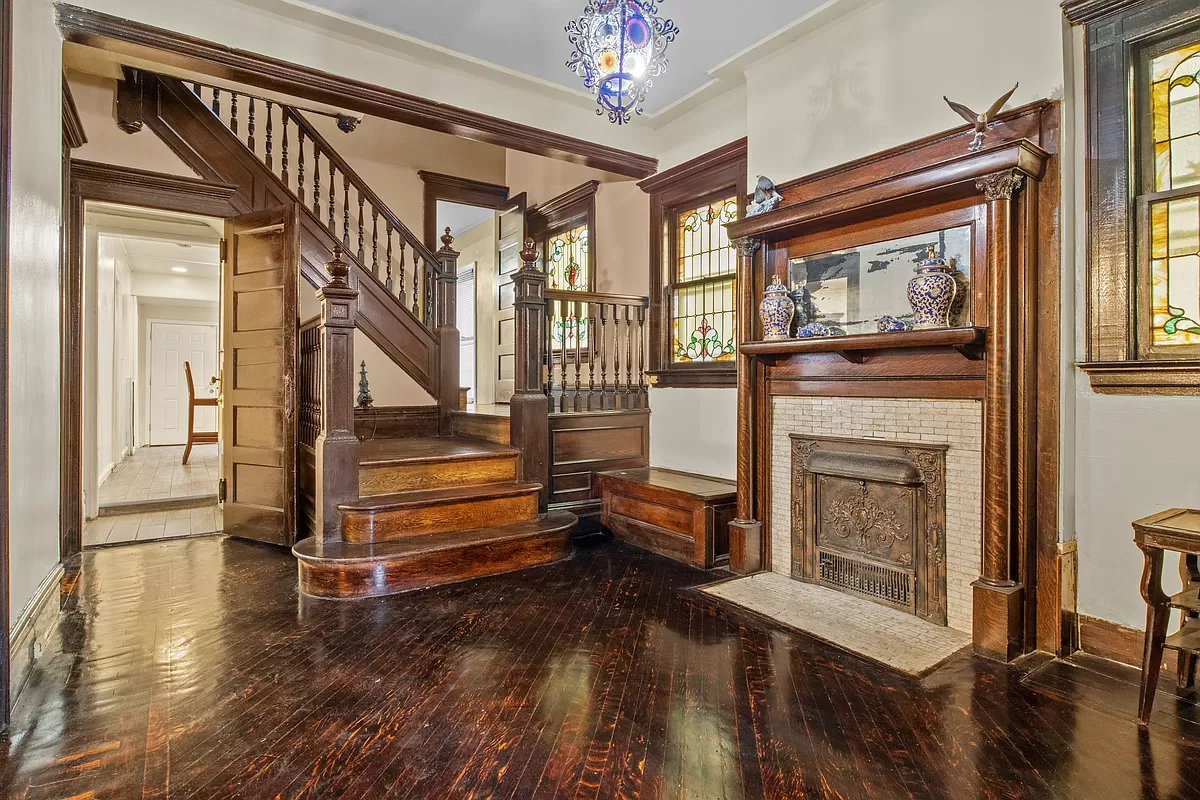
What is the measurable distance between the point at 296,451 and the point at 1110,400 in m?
4.70

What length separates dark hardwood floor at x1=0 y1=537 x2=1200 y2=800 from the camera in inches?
69.8

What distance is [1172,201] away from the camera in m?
2.39

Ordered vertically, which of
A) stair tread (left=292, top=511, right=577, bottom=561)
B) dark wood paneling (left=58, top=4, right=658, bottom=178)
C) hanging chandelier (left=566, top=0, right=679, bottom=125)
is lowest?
stair tread (left=292, top=511, right=577, bottom=561)

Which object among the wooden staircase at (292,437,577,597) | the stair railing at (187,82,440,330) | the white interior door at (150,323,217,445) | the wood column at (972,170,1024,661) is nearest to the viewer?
the wood column at (972,170,1024,661)

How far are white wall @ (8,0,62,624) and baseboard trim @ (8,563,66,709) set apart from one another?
0.15 feet

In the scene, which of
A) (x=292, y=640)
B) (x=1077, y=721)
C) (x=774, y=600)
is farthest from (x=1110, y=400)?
(x=292, y=640)

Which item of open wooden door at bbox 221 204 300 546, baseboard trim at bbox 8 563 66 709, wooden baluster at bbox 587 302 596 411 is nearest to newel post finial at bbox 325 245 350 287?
open wooden door at bbox 221 204 300 546

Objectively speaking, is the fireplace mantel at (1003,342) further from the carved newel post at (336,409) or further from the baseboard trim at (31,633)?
the baseboard trim at (31,633)

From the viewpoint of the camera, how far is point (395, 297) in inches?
216

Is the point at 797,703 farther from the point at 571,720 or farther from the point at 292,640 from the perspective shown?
the point at 292,640

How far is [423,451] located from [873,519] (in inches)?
117

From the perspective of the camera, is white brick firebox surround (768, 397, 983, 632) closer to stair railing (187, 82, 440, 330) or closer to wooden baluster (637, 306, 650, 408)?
wooden baluster (637, 306, 650, 408)

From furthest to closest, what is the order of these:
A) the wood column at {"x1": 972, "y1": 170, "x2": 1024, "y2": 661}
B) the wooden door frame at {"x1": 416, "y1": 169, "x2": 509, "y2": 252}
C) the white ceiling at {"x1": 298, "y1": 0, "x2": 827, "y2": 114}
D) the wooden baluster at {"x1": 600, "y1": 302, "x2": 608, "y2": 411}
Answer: the wooden door frame at {"x1": 416, "y1": 169, "x2": 509, "y2": 252}, the wooden baluster at {"x1": 600, "y1": 302, "x2": 608, "y2": 411}, the white ceiling at {"x1": 298, "y1": 0, "x2": 827, "y2": 114}, the wood column at {"x1": 972, "y1": 170, "x2": 1024, "y2": 661}

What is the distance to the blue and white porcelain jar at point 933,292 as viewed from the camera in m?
2.80
